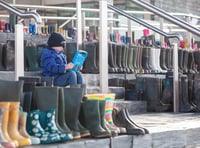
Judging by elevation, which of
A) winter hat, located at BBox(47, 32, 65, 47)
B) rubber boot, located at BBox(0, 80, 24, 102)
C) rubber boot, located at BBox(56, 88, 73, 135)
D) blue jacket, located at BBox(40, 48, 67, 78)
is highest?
winter hat, located at BBox(47, 32, 65, 47)

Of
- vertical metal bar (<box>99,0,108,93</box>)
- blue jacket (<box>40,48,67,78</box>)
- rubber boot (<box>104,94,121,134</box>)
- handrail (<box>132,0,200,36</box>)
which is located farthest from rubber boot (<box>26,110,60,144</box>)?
handrail (<box>132,0,200,36</box>)

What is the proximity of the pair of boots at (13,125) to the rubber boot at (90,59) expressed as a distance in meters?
4.90

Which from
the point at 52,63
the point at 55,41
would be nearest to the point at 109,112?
the point at 52,63

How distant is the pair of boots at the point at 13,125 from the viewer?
4.47 meters

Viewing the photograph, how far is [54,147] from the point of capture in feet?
15.1

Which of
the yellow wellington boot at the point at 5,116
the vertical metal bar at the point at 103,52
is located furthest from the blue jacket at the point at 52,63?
the yellow wellington boot at the point at 5,116

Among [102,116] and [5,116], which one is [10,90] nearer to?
[5,116]

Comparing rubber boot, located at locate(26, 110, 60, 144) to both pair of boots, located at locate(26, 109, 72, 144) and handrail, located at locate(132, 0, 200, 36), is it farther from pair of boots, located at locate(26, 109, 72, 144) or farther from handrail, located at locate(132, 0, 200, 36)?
handrail, located at locate(132, 0, 200, 36)

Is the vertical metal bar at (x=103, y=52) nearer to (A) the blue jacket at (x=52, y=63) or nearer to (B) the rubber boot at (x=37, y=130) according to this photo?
(A) the blue jacket at (x=52, y=63)

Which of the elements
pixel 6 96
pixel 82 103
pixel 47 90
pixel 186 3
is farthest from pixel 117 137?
pixel 186 3

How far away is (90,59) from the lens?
31.5 feet

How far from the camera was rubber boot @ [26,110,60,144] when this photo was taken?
184 inches

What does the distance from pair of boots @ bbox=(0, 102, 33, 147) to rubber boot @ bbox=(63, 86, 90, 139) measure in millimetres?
520

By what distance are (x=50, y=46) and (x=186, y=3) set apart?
618 inches
